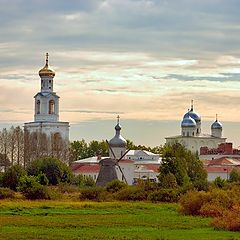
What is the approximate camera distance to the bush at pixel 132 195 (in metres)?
57.6

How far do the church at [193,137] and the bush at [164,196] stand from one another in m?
81.8

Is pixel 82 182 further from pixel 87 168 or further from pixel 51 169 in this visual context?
pixel 87 168

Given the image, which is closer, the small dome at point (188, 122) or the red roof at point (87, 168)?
the red roof at point (87, 168)

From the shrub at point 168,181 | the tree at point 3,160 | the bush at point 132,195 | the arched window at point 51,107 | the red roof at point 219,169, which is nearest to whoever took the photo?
the bush at point 132,195

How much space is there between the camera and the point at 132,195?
57844 mm

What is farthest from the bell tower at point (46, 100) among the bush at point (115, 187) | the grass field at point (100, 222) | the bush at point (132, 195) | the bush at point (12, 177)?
the grass field at point (100, 222)

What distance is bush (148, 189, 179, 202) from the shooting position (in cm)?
5541

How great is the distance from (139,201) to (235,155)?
8224 centimetres

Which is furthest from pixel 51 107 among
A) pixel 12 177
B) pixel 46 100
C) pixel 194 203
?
pixel 194 203

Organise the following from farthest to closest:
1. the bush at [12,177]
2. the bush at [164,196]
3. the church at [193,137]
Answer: the church at [193,137], the bush at [12,177], the bush at [164,196]

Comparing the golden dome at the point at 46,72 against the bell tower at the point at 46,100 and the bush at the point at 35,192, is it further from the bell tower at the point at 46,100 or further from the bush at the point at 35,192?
the bush at the point at 35,192

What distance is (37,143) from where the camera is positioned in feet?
341

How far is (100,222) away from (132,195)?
71.6ft

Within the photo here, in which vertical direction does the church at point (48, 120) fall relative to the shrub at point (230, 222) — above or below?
above
